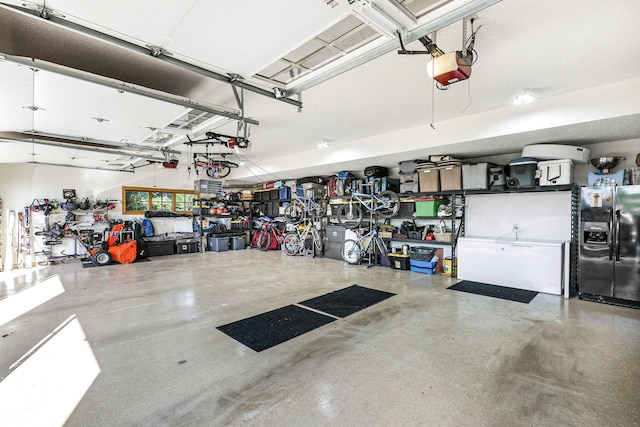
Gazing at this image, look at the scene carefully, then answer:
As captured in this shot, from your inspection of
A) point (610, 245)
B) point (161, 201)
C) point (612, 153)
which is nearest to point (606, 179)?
point (612, 153)

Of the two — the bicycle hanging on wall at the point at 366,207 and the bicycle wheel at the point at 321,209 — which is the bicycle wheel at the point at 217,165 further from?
the bicycle hanging on wall at the point at 366,207

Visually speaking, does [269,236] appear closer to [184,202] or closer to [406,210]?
[184,202]

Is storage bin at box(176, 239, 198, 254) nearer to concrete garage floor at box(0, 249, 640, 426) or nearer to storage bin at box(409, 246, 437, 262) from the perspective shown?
concrete garage floor at box(0, 249, 640, 426)

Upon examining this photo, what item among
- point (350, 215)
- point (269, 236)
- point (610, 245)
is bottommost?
point (269, 236)

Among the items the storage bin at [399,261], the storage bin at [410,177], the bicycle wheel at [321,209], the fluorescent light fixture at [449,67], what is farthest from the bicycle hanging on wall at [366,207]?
the fluorescent light fixture at [449,67]

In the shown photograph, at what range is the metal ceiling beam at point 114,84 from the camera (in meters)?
2.21

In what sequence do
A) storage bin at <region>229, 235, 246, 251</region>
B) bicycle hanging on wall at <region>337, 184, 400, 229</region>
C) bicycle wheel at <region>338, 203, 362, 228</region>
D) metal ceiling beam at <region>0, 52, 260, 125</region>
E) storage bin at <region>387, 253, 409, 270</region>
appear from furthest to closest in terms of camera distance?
storage bin at <region>229, 235, 246, 251</region> < bicycle wheel at <region>338, 203, 362, 228</region> < bicycle hanging on wall at <region>337, 184, 400, 229</region> < storage bin at <region>387, 253, 409, 270</region> < metal ceiling beam at <region>0, 52, 260, 125</region>

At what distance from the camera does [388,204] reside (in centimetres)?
668

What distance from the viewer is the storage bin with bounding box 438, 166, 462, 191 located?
5.48 metres

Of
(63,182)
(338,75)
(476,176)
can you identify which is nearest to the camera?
(338,75)

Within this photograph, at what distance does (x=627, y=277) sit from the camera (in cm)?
387

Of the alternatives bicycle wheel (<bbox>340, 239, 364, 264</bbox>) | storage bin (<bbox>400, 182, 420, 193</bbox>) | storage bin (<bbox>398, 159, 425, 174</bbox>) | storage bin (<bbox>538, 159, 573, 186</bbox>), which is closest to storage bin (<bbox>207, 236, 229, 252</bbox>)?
bicycle wheel (<bbox>340, 239, 364, 264</bbox>)

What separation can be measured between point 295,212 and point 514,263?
5.83m

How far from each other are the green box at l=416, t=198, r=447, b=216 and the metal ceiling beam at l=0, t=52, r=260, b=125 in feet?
14.0
